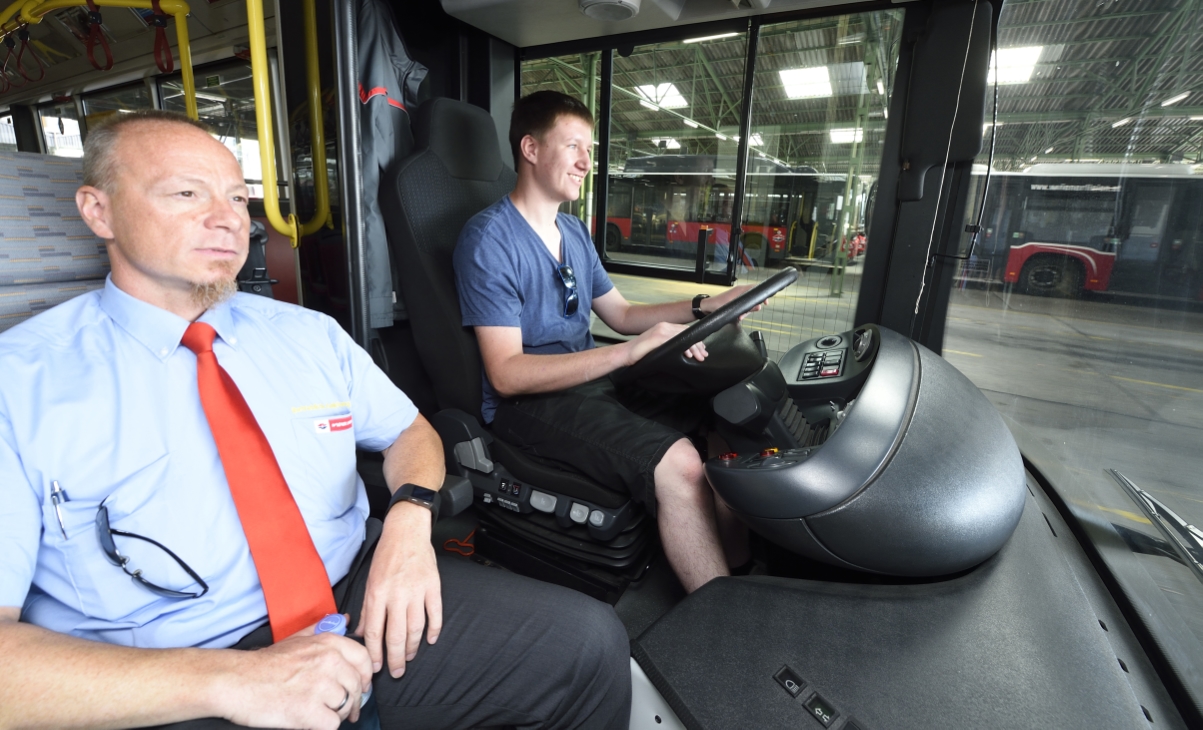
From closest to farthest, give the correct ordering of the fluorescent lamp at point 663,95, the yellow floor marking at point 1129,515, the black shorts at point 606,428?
the yellow floor marking at point 1129,515
the black shorts at point 606,428
the fluorescent lamp at point 663,95

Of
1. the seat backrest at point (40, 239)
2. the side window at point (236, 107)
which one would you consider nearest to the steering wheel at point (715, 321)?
the seat backrest at point (40, 239)

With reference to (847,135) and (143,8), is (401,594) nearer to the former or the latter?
(143,8)

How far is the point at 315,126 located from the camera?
180 cm

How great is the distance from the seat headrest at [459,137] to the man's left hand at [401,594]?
3.89 ft

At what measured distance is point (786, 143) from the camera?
9.70 ft

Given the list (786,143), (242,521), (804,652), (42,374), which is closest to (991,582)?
(804,652)

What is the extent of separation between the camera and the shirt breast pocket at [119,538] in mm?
773

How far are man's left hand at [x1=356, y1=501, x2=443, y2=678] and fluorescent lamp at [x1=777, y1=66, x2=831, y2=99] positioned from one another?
2828 millimetres

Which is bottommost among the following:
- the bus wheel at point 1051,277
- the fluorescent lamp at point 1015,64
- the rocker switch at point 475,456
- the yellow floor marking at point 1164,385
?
the rocker switch at point 475,456

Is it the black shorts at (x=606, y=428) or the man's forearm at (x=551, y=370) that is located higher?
the man's forearm at (x=551, y=370)

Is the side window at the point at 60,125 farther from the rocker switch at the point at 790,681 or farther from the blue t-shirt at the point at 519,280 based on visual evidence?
the rocker switch at the point at 790,681

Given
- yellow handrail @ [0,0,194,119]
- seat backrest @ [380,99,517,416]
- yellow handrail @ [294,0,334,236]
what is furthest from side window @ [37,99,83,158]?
seat backrest @ [380,99,517,416]

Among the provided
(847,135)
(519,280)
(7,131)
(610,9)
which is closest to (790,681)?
(519,280)

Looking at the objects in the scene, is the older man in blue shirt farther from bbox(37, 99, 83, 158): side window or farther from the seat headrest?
bbox(37, 99, 83, 158): side window
